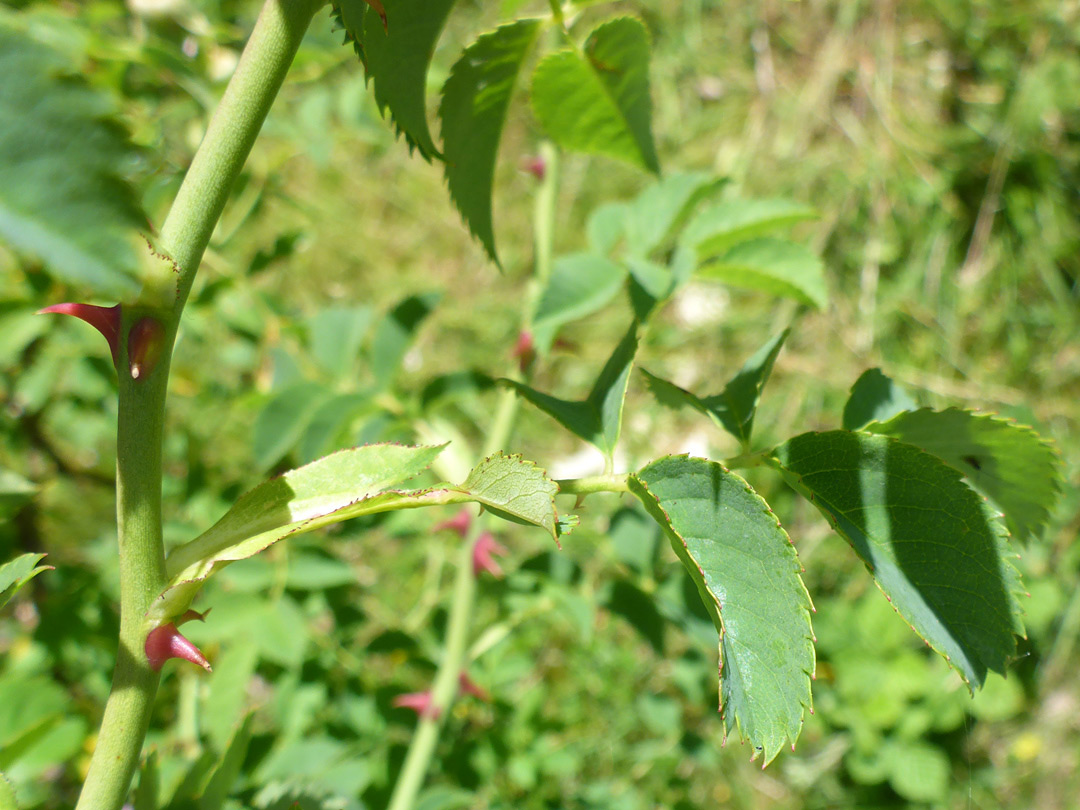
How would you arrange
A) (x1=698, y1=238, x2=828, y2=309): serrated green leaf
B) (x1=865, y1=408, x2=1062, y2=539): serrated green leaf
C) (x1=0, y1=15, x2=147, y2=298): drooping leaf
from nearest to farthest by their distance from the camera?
(x1=0, y1=15, x2=147, y2=298): drooping leaf
(x1=865, y1=408, x2=1062, y2=539): serrated green leaf
(x1=698, y1=238, x2=828, y2=309): serrated green leaf

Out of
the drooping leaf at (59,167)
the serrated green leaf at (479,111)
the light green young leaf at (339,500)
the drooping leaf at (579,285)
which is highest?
the drooping leaf at (59,167)

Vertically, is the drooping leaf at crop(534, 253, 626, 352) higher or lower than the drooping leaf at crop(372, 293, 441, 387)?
higher

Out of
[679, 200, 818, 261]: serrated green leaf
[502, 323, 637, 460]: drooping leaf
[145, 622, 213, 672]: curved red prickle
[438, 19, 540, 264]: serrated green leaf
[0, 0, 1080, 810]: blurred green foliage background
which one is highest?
[438, 19, 540, 264]: serrated green leaf

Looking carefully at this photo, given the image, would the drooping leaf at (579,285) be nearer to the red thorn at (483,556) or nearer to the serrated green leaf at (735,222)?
the serrated green leaf at (735,222)

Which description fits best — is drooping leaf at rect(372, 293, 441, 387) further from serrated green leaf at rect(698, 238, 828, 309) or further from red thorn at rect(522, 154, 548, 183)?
serrated green leaf at rect(698, 238, 828, 309)

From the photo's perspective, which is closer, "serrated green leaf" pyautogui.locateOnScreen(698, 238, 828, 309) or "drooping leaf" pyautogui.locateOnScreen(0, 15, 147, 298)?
"drooping leaf" pyautogui.locateOnScreen(0, 15, 147, 298)

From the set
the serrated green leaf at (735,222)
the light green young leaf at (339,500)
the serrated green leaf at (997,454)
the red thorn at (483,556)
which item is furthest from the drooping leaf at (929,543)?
the red thorn at (483,556)

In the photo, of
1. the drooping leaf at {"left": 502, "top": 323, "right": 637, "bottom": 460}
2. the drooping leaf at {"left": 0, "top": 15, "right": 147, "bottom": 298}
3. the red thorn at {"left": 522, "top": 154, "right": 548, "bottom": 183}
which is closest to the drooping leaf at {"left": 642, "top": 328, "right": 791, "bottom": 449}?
the drooping leaf at {"left": 502, "top": 323, "right": 637, "bottom": 460}

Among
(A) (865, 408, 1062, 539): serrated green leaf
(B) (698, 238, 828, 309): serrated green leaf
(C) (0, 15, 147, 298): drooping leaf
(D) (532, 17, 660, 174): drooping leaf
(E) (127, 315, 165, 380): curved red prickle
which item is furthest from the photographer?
(B) (698, 238, 828, 309): serrated green leaf
